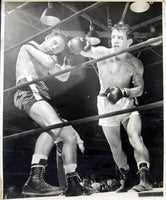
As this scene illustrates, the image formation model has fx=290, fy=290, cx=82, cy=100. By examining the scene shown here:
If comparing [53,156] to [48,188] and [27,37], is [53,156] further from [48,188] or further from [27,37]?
[27,37]

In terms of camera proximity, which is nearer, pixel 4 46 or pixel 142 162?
pixel 142 162

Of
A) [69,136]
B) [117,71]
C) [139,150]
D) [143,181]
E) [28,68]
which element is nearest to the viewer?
[143,181]

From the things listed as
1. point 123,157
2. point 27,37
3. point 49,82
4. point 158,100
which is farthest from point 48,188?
point 27,37

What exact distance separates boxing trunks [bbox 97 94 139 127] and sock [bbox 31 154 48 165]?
82 centimetres

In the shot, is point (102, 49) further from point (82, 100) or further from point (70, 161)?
point (70, 161)

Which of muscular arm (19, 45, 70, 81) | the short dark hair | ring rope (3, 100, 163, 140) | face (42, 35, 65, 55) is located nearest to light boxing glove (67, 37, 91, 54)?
face (42, 35, 65, 55)

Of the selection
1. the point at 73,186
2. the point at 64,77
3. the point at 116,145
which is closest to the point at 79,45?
the point at 64,77

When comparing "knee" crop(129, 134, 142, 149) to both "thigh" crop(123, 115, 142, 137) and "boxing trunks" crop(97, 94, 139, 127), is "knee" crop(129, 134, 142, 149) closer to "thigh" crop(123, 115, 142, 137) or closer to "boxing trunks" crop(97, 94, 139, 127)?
"thigh" crop(123, 115, 142, 137)

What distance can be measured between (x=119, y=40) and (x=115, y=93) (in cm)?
70

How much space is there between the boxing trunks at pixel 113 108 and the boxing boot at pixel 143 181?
62cm

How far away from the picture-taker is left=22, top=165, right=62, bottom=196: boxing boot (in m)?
3.48

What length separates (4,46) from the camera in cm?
376

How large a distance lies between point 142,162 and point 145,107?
2.19 ft

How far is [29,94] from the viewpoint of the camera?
381cm
